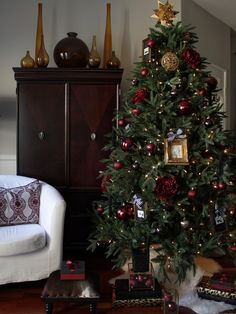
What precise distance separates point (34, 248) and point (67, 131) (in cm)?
125

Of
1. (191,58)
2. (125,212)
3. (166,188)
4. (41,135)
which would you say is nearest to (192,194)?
(166,188)

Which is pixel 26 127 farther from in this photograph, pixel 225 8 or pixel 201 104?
pixel 225 8

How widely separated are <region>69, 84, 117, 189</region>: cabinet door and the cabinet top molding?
0.26 ft

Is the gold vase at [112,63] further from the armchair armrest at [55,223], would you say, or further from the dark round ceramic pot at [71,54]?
the armchair armrest at [55,223]

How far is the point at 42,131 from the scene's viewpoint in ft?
11.9

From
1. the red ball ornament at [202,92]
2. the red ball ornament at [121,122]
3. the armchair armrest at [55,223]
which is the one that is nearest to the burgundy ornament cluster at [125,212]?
the armchair armrest at [55,223]

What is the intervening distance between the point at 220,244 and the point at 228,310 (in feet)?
1.77

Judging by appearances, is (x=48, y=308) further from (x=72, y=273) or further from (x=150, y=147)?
(x=150, y=147)

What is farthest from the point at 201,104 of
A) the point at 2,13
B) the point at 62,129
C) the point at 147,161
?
the point at 2,13

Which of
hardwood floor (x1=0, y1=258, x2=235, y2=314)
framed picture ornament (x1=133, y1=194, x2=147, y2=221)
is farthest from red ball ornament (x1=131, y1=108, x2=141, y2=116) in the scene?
hardwood floor (x1=0, y1=258, x2=235, y2=314)

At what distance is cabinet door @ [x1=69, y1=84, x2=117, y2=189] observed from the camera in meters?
3.63

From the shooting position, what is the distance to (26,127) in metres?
3.63

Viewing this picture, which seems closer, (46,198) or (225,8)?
(46,198)

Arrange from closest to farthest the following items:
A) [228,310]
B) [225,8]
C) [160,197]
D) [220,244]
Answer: [228,310] → [160,197] → [220,244] → [225,8]
